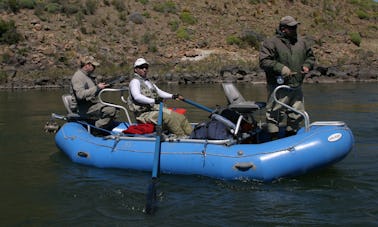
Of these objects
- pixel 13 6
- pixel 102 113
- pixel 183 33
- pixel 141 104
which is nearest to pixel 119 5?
pixel 183 33

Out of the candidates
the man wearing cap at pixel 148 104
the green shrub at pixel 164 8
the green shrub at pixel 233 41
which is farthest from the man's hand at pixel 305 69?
the green shrub at pixel 164 8

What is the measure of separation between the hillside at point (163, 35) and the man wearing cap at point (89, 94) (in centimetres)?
1927

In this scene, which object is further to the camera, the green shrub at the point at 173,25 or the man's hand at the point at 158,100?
the green shrub at the point at 173,25

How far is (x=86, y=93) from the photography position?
8508mm

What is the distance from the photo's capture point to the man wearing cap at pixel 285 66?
7.23 metres

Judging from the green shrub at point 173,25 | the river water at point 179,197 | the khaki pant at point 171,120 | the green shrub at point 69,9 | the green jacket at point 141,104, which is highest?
the green jacket at point 141,104

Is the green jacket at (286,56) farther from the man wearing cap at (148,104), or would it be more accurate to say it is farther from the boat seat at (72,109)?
the boat seat at (72,109)

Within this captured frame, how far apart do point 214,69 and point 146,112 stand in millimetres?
23437

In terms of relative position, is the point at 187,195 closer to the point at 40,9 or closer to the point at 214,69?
the point at 214,69

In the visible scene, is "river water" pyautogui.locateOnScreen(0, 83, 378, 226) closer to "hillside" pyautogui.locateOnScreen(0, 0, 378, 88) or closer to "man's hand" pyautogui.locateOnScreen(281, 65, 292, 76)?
"man's hand" pyautogui.locateOnScreen(281, 65, 292, 76)

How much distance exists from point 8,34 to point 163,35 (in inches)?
404

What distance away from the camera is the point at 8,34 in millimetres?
30328

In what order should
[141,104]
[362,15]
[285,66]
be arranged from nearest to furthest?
1. [285,66]
2. [141,104]
3. [362,15]

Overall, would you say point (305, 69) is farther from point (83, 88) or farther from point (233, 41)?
point (233, 41)
